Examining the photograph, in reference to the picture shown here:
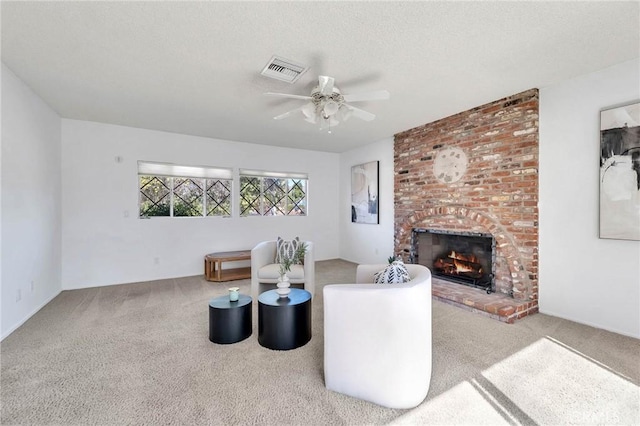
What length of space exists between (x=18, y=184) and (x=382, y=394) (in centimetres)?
405

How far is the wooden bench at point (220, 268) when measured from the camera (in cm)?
467

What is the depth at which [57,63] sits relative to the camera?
2574 mm

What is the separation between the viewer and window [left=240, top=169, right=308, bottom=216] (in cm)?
559

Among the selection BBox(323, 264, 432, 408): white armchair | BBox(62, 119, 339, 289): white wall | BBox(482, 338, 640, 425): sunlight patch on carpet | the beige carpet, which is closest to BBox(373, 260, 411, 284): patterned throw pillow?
BBox(323, 264, 432, 408): white armchair

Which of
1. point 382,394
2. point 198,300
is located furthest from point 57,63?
point 382,394

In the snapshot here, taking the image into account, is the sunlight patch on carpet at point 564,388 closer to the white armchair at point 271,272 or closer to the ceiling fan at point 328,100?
the white armchair at point 271,272

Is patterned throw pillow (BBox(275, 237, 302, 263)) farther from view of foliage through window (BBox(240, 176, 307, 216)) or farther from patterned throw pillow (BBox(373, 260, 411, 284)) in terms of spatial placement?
patterned throw pillow (BBox(373, 260, 411, 284))

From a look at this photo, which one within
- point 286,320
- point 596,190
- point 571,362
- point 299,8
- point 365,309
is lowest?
point 571,362

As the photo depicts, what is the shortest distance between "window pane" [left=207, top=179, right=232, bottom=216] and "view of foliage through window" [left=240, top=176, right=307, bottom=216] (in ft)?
Result: 0.88

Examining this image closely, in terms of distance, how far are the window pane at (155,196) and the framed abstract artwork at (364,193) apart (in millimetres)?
3687

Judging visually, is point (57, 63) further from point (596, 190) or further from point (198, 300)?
point (596, 190)

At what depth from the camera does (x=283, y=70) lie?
104 inches

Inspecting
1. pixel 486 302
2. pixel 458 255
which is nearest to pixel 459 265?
pixel 458 255

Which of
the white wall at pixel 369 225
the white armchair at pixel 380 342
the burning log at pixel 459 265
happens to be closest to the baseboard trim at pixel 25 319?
the white armchair at pixel 380 342
